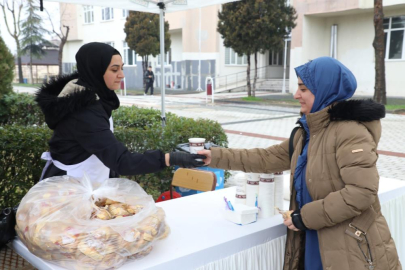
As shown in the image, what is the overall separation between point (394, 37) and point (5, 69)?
17441 mm

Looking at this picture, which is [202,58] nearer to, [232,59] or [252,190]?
[232,59]

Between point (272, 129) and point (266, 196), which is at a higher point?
point (266, 196)

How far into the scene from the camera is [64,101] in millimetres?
1856

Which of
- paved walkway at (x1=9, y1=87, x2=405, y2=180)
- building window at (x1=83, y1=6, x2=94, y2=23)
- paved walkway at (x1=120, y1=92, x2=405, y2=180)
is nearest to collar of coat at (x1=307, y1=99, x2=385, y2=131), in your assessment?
paved walkway at (x1=9, y1=87, x2=405, y2=180)

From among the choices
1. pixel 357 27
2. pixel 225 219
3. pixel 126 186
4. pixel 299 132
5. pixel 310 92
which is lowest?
pixel 225 219

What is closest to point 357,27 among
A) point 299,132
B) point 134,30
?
point 134,30

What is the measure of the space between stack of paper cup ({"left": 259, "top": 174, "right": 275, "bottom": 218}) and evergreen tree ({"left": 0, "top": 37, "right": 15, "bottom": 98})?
260 inches

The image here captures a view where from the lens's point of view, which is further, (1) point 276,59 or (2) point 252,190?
(1) point 276,59

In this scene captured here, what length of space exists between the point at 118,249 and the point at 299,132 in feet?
3.66

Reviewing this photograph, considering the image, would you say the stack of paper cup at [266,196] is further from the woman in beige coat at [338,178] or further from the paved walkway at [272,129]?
the paved walkway at [272,129]

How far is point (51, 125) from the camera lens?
1.94 meters

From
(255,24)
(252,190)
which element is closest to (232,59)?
(255,24)

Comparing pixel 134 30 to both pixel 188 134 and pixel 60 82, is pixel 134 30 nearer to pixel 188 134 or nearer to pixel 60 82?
pixel 188 134

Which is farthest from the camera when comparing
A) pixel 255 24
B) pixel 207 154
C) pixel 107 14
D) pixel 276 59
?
pixel 107 14
